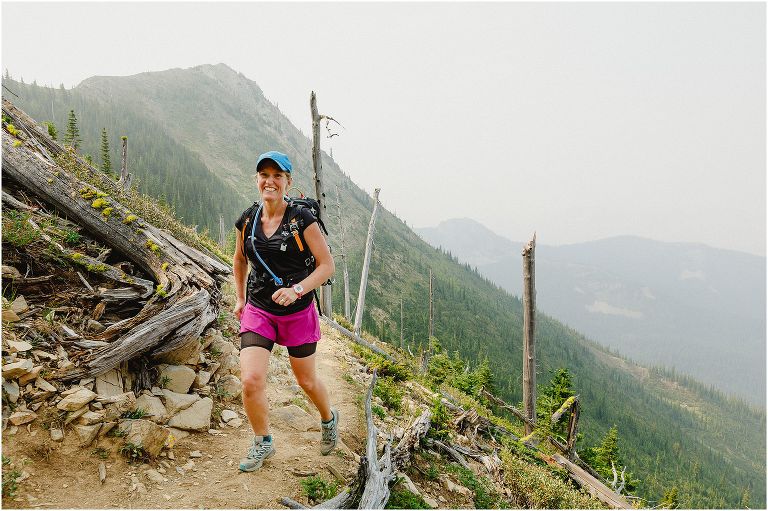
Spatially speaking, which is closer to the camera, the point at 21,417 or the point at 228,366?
the point at 21,417

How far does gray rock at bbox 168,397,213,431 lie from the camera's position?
3.99 m

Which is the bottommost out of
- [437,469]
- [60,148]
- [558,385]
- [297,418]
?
[558,385]

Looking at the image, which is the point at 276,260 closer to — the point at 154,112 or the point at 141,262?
the point at 141,262

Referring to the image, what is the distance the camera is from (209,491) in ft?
11.0

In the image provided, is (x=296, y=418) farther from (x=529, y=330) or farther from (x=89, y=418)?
(x=529, y=330)

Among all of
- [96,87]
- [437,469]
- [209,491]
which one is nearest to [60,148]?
[209,491]

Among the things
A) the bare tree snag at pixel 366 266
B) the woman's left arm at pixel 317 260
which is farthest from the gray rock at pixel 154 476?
the bare tree snag at pixel 366 266

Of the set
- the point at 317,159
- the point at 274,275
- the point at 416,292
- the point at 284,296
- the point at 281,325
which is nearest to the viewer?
the point at 284,296

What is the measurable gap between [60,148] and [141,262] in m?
3.39

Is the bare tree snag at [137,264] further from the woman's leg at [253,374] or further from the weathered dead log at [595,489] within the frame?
the weathered dead log at [595,489]

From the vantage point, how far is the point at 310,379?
3.73 meters

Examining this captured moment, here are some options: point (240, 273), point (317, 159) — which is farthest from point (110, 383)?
point (317, 159)

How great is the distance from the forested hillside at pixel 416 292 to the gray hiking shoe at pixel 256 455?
65.0 meters

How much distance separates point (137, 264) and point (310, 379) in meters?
3.06
